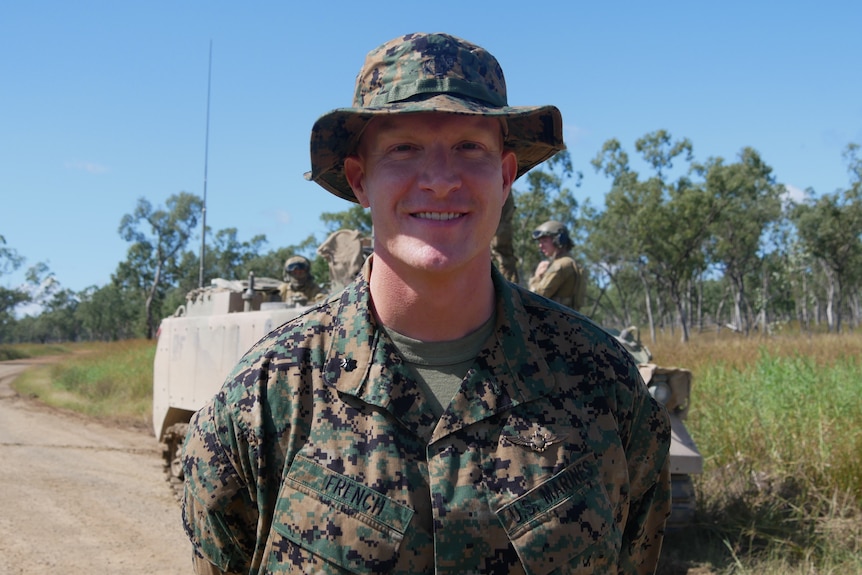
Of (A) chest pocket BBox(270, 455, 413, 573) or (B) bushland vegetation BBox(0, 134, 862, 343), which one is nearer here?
(A) chest pocket BBox(270, 455, 413, 573)

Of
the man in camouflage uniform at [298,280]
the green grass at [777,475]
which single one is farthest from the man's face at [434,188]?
the man in camouflage uniform at [298,280]

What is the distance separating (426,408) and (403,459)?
11 centimetres

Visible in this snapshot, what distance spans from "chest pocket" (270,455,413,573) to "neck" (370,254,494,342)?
34 centimetres

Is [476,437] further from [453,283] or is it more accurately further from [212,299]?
[212,299]

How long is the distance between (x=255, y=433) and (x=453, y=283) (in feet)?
1.59

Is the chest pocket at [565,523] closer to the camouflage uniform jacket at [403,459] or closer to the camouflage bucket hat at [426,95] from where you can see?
the camouflage uniform jacket at [403,459]

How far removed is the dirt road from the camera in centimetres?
580

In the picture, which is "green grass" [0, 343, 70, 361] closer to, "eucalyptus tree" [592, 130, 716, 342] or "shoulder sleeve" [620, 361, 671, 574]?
"eucalyptus tree" [592, 130, 716, 342]

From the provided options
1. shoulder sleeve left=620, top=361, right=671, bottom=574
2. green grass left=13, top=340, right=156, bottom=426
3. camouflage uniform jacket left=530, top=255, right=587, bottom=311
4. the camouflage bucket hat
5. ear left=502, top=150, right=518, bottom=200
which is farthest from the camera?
green grass left=13, top=340, right=156, bottom=426

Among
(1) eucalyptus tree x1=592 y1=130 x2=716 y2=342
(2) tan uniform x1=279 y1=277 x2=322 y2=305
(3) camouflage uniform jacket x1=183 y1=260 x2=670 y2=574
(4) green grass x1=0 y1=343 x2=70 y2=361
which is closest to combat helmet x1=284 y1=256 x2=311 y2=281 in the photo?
(2) tan uniform x1=279 y1=277 x2=322 y2=305

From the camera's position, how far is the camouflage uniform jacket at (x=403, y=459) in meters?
1.61

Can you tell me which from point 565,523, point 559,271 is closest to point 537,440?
point 565,523

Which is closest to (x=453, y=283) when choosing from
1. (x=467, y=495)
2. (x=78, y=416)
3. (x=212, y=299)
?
(x=467, y=495)

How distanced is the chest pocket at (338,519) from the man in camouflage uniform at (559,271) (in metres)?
5.90
